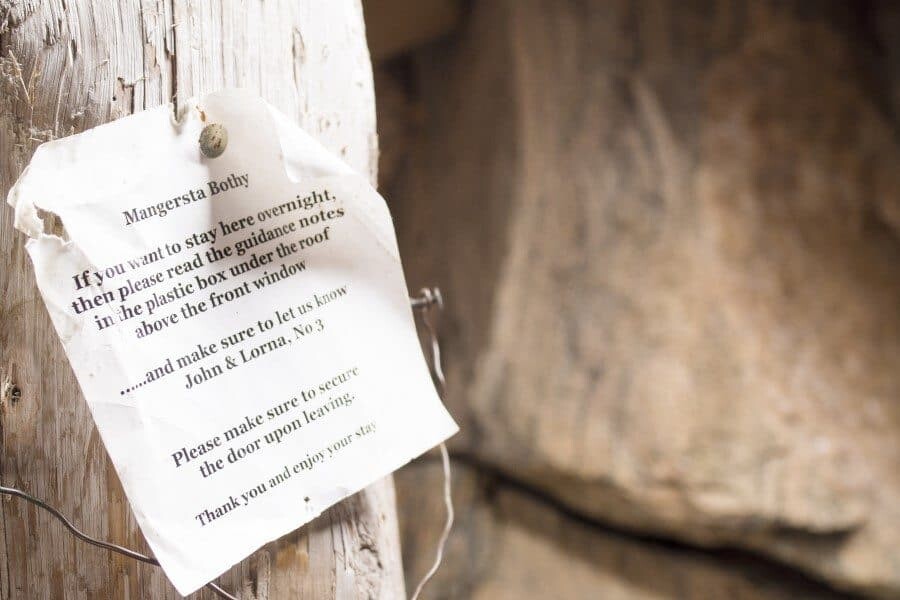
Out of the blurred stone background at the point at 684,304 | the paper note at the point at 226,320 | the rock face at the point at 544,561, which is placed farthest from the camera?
the rock face at the point at 544,561

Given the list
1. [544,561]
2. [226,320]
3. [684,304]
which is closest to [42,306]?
[226,320]

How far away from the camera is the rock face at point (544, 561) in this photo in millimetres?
1312

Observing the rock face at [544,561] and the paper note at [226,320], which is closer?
the paper note at [226,320]

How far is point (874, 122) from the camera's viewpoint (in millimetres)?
1321

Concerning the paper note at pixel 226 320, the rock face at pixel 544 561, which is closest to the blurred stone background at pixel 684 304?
the rock face at pixel 544 561

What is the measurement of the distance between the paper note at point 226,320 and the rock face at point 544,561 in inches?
38.8

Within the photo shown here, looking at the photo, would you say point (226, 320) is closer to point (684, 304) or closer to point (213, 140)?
point (213, 140)

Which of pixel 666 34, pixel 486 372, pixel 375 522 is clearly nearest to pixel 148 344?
pixel 375 522

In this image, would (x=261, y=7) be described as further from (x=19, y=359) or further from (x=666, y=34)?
(x=666, y=34)

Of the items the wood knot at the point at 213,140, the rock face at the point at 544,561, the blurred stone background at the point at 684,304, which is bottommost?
the rock face at the point at 544,561

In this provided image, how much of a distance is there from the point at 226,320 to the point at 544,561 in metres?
1.11

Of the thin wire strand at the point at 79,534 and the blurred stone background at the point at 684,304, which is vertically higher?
the thin wire strand at the point at 79,534

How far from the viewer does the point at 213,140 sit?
430 millimetres

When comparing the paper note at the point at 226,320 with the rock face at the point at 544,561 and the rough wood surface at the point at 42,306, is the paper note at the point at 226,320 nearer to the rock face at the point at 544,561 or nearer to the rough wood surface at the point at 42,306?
the rough wood surface at the point at 42,306
